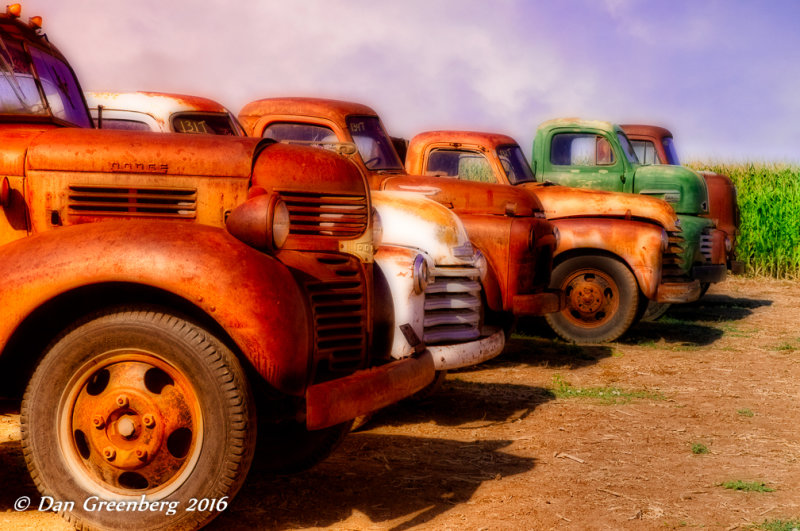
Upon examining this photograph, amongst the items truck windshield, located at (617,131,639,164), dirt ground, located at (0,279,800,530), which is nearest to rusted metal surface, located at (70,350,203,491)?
dirt ground, located at (0,279,800,530)

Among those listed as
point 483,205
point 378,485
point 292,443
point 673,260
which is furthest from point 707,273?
point 292,443

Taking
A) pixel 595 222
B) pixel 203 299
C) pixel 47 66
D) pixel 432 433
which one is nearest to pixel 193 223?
pixel 203 299

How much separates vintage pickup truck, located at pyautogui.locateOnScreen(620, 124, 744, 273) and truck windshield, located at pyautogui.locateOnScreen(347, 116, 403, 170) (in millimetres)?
6244

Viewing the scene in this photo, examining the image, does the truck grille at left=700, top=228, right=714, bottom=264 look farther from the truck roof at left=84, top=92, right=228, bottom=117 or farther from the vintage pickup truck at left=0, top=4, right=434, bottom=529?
the vintage pickup truck at left=0, top=4, right=434, bottom=529

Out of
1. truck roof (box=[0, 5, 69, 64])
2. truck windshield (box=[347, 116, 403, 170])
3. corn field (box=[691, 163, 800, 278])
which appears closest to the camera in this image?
truck roof (box=[0, 5, 69, 64])

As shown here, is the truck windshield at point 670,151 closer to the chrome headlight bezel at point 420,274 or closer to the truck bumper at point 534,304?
the truck bumper at point 534,304

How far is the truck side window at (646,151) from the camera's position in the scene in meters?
14.1

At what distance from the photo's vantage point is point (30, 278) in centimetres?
373

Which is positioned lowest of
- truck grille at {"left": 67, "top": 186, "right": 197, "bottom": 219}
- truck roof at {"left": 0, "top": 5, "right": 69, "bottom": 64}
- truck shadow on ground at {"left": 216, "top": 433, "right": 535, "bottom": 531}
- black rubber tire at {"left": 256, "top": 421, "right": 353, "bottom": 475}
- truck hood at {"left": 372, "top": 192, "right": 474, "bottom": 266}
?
truck shadow on ground at {"left": 216, "top": 433, "right": 535, "bottom": 531}

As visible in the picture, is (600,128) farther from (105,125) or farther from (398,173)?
(105,125)

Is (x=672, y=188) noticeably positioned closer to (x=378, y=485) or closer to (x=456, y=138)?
(x=456, y=138)

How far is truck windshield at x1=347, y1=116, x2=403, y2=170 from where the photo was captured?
27.7ft

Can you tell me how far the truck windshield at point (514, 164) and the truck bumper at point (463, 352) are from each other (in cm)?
414

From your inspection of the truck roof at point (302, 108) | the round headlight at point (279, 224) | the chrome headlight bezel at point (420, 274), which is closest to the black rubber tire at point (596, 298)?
the truck roof at point (302, 108)
